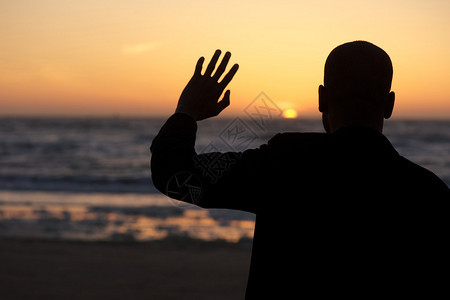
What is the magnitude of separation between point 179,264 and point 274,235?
565 cm

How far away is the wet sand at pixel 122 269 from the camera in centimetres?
561

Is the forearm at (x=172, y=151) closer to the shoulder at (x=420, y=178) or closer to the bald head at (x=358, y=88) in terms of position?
the bald head at (x=358, y=88)

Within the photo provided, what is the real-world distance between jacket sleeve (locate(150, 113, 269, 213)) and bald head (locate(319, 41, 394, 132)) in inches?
9.1

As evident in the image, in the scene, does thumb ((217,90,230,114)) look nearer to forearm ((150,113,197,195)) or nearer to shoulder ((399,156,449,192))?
forearm ((150,113,197,195))

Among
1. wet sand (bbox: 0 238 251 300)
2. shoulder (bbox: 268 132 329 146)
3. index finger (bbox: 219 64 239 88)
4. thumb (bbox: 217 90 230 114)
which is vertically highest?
index finger (bbox: 219 64 239 88)

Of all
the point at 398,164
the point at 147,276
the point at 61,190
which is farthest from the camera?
the point at 61,190

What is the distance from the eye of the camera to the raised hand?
4.57 ft

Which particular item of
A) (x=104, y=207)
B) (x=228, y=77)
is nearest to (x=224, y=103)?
(x=228, y=77)

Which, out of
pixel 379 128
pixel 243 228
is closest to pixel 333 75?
pixel 379 128

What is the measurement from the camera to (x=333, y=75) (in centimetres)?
137

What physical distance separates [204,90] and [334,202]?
1.54 feet

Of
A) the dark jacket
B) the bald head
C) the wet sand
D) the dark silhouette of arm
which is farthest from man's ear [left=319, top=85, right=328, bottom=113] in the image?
the wet sand

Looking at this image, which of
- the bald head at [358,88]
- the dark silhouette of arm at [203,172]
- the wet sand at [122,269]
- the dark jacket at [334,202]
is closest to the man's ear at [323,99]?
the bald head at [358,88]

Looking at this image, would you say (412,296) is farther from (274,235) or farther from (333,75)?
(333,75)
